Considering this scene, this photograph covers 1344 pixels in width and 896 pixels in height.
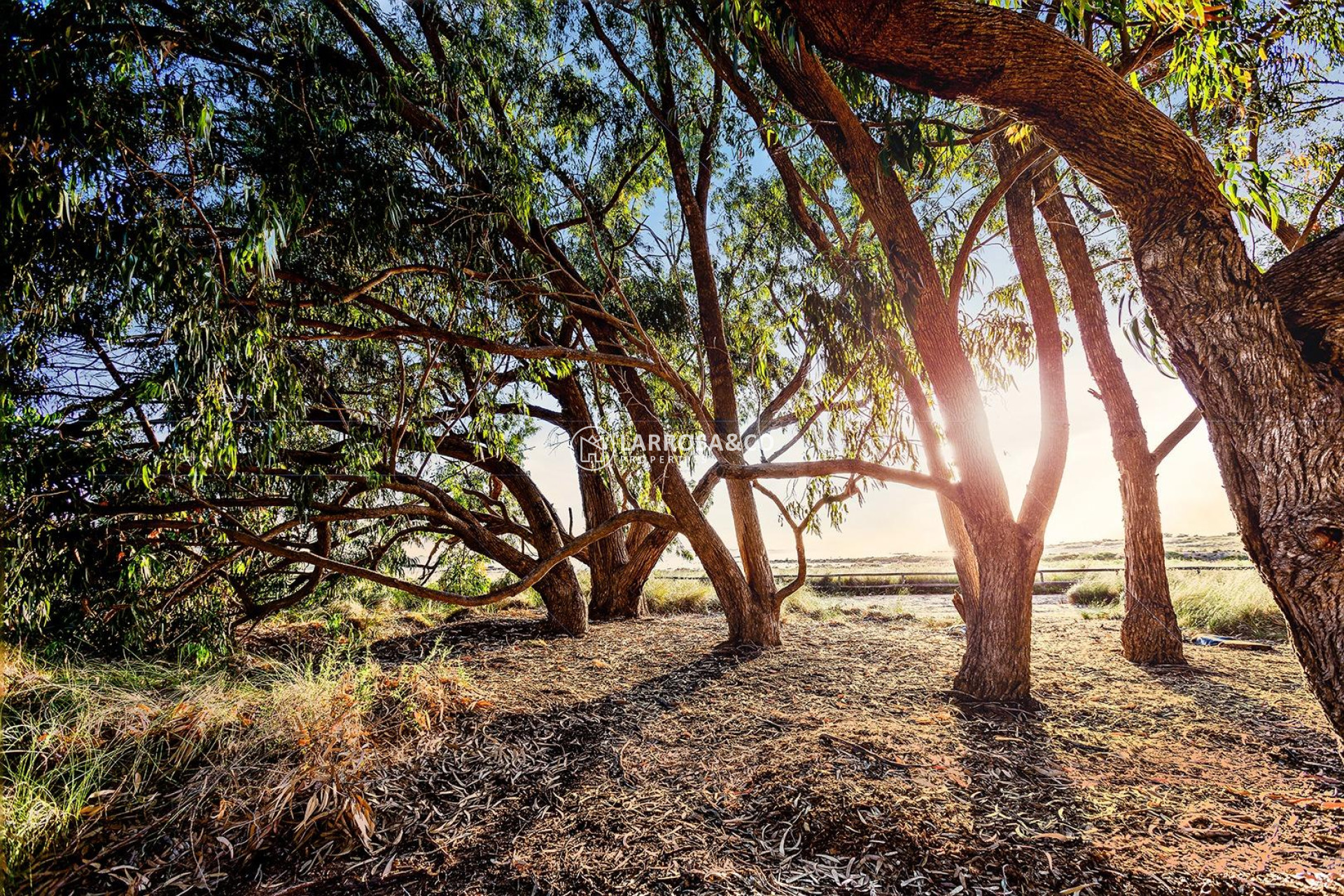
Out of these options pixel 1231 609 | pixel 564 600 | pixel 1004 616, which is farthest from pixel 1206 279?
pixel 1231 609

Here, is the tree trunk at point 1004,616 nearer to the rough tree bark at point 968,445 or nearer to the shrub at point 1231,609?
the rough tree bark at point 968,445

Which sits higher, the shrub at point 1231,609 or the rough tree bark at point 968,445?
the rough tree bark at point 968,445

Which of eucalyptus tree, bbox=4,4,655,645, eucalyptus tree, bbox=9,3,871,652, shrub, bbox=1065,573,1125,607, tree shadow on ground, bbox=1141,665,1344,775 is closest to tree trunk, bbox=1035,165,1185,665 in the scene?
tree shadow on ground, bbox=1141,665,1344,775

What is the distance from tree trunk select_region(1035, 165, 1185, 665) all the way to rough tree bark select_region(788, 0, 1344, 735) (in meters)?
2.52

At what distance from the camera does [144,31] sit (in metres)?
3.12

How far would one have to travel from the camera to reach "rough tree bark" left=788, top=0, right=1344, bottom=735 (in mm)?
1677

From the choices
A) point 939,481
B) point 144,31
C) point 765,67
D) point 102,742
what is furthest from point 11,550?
point 939,481

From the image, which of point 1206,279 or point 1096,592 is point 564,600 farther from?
point 1096,592

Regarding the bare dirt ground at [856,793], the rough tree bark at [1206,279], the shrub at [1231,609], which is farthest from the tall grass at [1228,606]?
the rough tree bark at [1206,279]

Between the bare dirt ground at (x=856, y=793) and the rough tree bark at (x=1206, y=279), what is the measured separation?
0.71 m

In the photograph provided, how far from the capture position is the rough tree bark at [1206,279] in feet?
5.50

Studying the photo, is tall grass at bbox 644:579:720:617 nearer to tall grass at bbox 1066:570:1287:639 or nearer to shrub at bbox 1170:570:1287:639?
tall grass at bbox 1066:570:1287:639

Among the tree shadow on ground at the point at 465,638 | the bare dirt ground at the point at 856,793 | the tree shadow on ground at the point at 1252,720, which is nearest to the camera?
the bare dirt ground at the point at 856,793

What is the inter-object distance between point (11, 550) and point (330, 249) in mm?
2477
